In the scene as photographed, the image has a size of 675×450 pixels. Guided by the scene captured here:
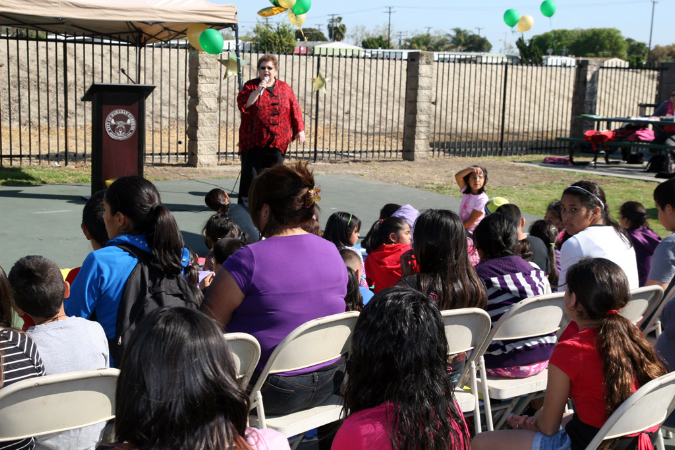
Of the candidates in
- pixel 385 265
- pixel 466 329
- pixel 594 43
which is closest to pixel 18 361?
pixel 466 329

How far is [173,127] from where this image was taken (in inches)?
851

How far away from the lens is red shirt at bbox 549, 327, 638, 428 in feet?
7.50

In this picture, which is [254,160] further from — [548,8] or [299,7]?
[548,8]

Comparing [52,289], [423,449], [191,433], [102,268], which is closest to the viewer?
[191,433]

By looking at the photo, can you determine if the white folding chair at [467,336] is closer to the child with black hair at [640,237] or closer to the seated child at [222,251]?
the seated child at [222,251]

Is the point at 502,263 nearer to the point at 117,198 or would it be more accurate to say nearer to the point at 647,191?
the point at 117,198

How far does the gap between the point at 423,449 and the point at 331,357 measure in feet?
3.00

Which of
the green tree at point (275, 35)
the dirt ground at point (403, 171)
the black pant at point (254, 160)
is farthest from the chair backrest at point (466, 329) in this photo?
the green tree at point (275, 35)

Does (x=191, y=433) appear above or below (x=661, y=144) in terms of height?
below

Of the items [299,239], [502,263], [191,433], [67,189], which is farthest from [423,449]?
[67,189]

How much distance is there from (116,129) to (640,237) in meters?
5.49

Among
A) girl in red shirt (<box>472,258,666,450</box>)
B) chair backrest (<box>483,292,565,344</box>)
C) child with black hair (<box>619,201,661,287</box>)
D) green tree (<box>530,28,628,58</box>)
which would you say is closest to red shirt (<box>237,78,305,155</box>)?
child with black hair (<box>619,201,661,287</box>)

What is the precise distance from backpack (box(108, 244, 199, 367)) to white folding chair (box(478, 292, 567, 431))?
1.29m

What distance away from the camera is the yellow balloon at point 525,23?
12898 millimetres
